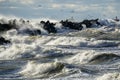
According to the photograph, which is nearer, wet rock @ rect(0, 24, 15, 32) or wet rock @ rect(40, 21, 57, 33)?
wet rock @ rect(0, 24, 15, 32)

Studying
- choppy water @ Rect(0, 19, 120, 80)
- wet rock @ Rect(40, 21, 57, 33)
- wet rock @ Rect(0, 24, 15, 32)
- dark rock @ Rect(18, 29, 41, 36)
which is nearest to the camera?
choppy water @ Rect(0, 19, 120, 80)

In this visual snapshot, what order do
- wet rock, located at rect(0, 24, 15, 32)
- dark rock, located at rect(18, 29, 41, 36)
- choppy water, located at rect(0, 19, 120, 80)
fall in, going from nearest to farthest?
choppy water, located at rect(0, 19, 120, 80)
wet rock, located at rect(0, 24, 15, 32)
dark rock, located at rect(18, 29, 41, 36)

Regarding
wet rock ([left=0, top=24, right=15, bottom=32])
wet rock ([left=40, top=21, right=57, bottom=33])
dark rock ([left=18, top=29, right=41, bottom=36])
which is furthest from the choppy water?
wet rock ([left=40, top=21, right=57, bottom=33])

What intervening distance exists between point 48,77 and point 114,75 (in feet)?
17.7

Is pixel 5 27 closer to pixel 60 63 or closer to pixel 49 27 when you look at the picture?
pixel 49 27

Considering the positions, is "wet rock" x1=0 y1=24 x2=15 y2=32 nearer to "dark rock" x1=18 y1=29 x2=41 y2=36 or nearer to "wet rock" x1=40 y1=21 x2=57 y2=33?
"dark rock" x1=18 y1=29 x2=41 y2=36

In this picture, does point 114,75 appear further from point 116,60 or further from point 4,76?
point 116,60

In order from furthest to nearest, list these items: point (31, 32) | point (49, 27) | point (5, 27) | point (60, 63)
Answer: point (49, 27)
point (31, 32)
point (5, 27)
point (60, 63)

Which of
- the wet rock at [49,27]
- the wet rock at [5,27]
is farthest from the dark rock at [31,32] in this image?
the wet rock at [49,27]

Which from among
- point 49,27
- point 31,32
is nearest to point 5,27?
point 31,32

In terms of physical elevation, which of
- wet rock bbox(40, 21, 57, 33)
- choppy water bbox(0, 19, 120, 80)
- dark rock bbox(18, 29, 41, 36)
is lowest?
wet rock bbox(40, 21, 57, 33)

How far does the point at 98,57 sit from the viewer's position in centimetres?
3797

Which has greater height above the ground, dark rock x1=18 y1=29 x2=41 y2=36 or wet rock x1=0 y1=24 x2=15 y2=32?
wet rock x1=0 y1=24 x2=15 y2=32

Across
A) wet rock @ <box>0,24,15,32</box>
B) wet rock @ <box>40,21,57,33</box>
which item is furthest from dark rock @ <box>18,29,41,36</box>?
wet rock @ <box>40,21,57,33</box>
